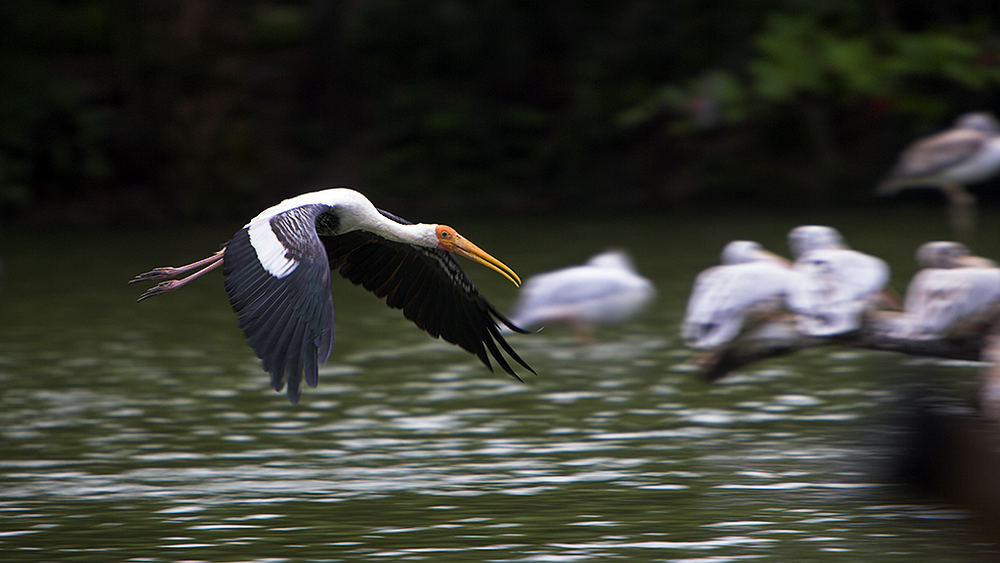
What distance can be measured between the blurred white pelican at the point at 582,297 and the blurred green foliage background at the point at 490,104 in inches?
504

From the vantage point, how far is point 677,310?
13828 mm

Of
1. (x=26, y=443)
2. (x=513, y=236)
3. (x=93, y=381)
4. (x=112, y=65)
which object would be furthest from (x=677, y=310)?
(x=112, y=65)

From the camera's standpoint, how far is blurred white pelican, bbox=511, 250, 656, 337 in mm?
12125

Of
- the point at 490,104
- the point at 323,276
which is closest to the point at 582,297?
the point at 323,276

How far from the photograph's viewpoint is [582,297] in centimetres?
1212

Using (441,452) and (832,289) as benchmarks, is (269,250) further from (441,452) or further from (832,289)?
(832,289)

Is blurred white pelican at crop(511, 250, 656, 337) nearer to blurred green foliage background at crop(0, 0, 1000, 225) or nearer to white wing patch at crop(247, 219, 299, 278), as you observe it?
white wing patch at crop(247, 219, 299, 278)

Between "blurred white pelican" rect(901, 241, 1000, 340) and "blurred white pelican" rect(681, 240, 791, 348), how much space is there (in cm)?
70

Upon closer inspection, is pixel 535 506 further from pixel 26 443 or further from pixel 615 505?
pixel 26 443

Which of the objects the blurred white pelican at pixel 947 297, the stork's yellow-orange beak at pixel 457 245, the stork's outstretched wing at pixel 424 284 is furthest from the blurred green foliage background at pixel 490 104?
the stork's outstretched wing at pixel 424 284

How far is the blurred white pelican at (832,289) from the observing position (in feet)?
25.6

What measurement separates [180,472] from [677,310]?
6.66 m

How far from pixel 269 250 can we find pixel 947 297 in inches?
133

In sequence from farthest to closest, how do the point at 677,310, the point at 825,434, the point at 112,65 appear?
the point at 112,65 < the point at 677,310 < the point at 825,434
